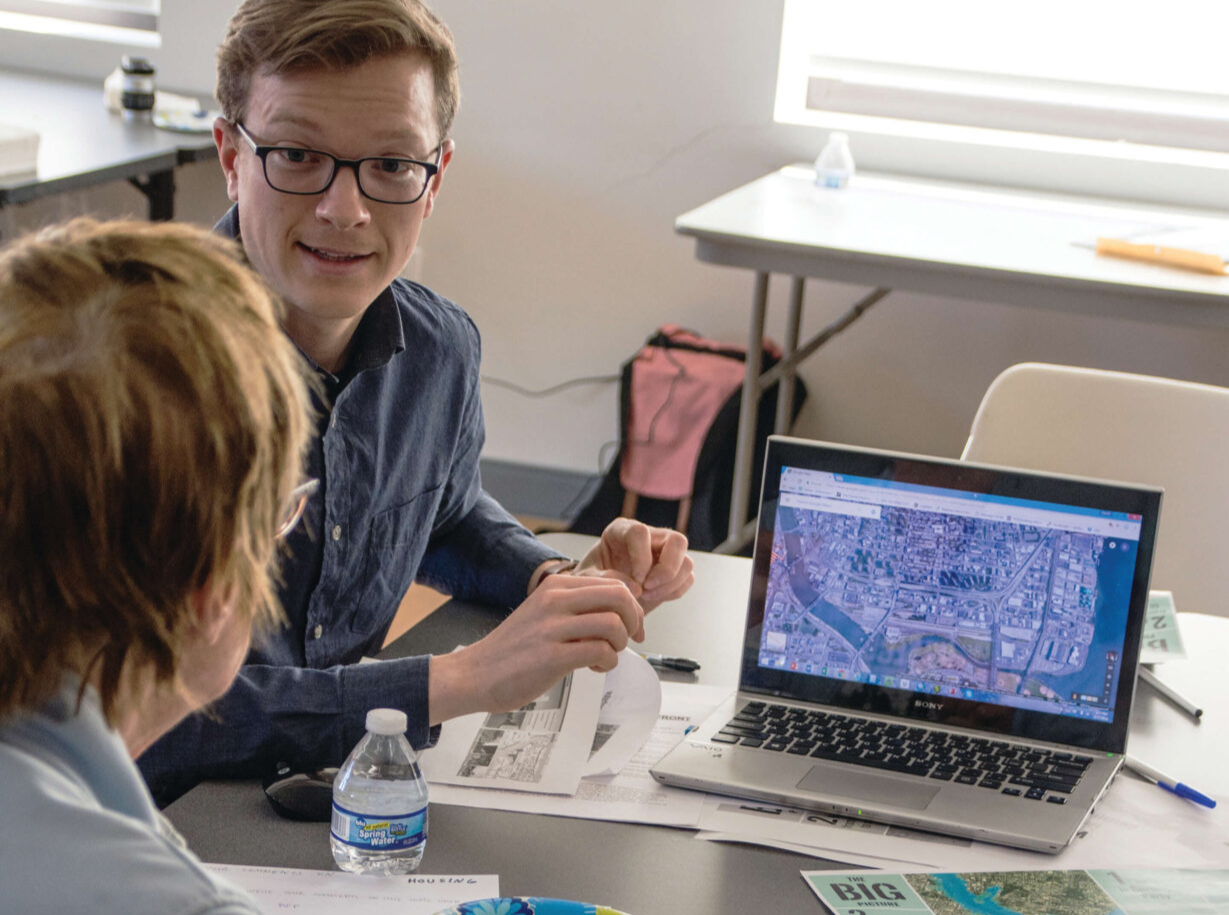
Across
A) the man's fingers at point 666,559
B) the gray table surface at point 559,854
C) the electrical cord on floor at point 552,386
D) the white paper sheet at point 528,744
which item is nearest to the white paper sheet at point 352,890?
the gray table surface at point 559,854

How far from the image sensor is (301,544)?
4.29ft

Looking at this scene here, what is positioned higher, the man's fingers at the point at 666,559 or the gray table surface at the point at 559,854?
the man's fingers at the point at 666,559

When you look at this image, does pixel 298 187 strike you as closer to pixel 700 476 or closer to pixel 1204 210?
pixel 700 476

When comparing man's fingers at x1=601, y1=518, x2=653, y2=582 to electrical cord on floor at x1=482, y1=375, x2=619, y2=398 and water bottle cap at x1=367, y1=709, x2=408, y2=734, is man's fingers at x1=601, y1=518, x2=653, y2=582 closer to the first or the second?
water bottle cap at x1=367, y1=709, x2=408, y2=734

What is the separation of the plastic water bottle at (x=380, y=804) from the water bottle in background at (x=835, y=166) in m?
2.37

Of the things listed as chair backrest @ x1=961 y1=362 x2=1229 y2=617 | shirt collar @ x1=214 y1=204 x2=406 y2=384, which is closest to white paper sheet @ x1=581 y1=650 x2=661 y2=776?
shirt collar @ x1=214 y1=204 x2=406 y2=384

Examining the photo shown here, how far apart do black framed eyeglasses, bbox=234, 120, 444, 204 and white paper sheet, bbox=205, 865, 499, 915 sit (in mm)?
631

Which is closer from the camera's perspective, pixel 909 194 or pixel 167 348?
pixel 167 348

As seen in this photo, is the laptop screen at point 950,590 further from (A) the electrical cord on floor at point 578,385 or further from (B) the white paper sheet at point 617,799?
(A) the electrical cord on floor at point 578,385

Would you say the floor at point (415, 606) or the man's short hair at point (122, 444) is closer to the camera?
the man's short hair at point (122, 444)

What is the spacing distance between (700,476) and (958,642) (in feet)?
7.16

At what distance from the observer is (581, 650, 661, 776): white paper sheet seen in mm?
1161

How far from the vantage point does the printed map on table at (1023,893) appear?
3.20 ft

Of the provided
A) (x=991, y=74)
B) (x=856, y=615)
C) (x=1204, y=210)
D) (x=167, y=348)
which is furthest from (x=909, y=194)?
(x=167, y=348)
